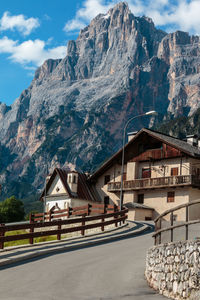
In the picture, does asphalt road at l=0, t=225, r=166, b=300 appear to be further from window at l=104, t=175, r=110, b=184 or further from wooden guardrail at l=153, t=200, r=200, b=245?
window at l=104, t=175, r=110, b=184

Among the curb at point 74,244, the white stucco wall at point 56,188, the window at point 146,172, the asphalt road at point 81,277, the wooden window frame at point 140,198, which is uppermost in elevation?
the window at point 146,172

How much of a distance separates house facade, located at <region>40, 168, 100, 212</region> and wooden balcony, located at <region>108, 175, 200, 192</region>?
3.68 meters

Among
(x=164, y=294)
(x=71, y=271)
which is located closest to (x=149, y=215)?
(x=71, y=271)

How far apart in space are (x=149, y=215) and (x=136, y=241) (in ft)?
91.9

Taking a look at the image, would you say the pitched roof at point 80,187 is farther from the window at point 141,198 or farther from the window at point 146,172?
the window at point 146,172

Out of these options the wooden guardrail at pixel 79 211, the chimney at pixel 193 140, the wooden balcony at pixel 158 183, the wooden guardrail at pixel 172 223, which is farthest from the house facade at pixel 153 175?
the wooden guardrail at pixel 172 223

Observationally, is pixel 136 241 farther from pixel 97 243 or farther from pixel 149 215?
pixel 149 215

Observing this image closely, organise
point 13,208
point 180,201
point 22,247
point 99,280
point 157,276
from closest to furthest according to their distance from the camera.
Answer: point 157,276
point 99,280
point 22,247
point 180,201
point 13,208

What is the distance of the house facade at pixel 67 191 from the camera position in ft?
195

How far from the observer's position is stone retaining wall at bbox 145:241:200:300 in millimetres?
11443

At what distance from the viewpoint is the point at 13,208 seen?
10506 cm

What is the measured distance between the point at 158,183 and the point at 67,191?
1263cm

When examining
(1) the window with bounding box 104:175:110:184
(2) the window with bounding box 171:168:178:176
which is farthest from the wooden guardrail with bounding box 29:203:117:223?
(1) the window with bounding box 104:175:110:184

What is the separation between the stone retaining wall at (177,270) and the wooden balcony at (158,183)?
121 ft
